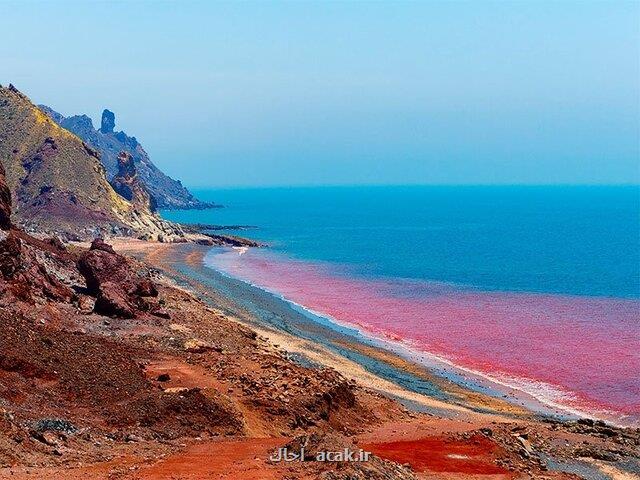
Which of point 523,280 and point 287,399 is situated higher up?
point 523,280

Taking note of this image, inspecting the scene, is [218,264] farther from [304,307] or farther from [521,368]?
[521,368]

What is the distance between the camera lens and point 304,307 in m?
67.8

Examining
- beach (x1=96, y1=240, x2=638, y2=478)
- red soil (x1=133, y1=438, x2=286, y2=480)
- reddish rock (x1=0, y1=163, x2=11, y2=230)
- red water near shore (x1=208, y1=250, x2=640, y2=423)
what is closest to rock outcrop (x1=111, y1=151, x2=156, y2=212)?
red water near shore (x1=208, y1=250, x2=640, y2=423)

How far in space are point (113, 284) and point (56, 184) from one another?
79.5 meters

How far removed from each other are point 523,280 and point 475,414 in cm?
5788

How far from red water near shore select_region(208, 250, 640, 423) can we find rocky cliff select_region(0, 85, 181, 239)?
1151 inches

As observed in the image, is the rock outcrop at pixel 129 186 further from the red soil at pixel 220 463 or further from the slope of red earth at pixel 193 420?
the red soil at pixel 220 463

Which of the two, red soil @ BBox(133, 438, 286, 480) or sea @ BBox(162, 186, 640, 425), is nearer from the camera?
red soil @ BBox(133, 438, 286, 480)

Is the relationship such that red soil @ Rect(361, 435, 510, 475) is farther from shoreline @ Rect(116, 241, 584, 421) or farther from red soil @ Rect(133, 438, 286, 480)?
shoreline @ Rect(116, 241, 584, 421)

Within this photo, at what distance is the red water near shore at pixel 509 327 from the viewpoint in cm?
4316

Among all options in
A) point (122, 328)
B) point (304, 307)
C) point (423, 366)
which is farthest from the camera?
point (304, 307)

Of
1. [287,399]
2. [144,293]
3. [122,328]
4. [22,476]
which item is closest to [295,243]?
[144,293]

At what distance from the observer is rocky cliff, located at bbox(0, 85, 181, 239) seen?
109 m

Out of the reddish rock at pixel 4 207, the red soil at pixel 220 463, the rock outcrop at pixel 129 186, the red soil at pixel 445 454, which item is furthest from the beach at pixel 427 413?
the rock outcrop at pixel 129 186
